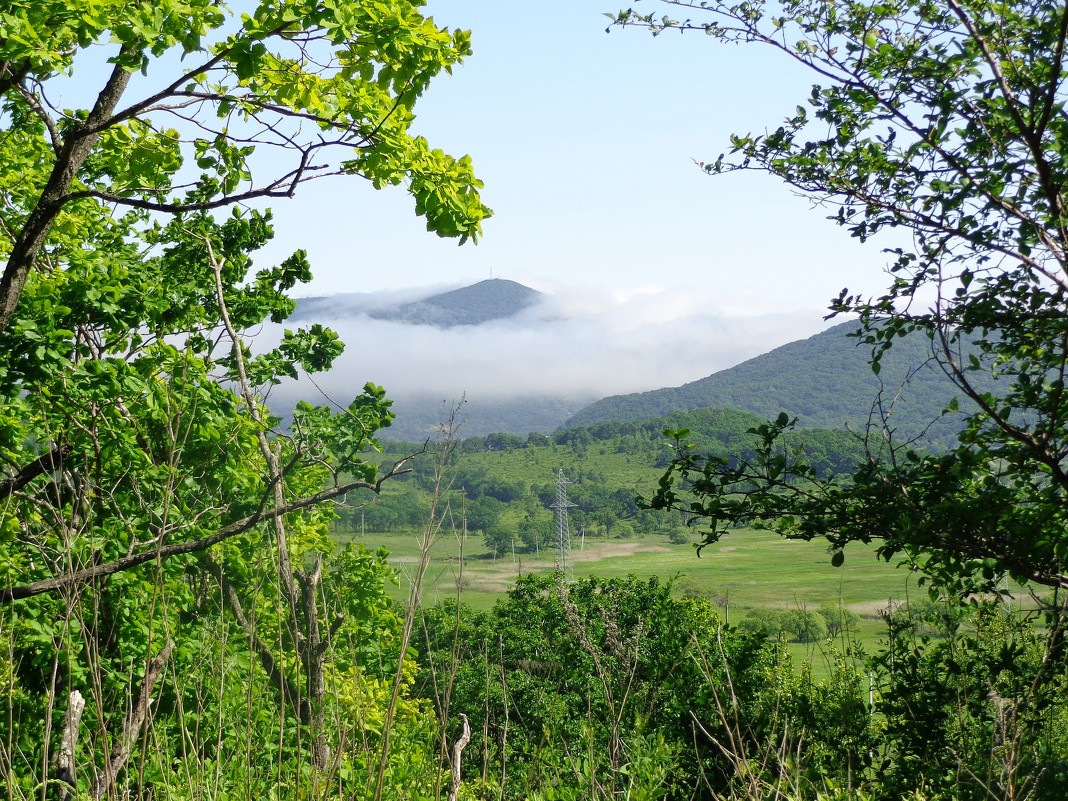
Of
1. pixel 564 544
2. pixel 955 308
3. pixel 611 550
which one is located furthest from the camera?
pixel 611 550

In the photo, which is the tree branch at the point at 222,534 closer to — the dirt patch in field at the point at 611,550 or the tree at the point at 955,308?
the tree at the point at 955,308

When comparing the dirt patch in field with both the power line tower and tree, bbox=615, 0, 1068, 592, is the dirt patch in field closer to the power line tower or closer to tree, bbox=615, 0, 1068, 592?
the power line tower

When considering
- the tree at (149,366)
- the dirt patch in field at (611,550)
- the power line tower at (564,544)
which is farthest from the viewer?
the dirt patch in field at (611,550)

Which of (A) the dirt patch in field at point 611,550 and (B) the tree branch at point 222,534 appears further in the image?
(A) the dirt patch in field at point 611,550

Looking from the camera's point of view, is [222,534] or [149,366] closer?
[222,534]

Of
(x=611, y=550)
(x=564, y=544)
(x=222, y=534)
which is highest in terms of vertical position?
(x=222, y=534)

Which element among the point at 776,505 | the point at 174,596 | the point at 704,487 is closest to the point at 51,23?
the point at 704,487

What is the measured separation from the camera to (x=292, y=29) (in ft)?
16.7

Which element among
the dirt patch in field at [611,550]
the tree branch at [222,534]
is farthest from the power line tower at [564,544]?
the dirt patch in field at [611,550]

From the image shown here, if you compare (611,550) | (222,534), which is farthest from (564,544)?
(611,550)

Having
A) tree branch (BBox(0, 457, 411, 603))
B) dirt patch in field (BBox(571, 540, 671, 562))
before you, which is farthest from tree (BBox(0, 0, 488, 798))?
dirt patch in field (BBox(571, 540, 671, 562))

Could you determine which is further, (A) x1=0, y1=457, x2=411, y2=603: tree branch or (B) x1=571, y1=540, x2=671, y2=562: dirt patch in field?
(B) x1=571, y1=540, x2=671, y2=562: dirt patch in field

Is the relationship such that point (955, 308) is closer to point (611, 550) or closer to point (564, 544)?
point (564, 544)

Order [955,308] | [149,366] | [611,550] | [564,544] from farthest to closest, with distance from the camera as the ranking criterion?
[611,550]
[564,544]
[149,366]
[955,308]
